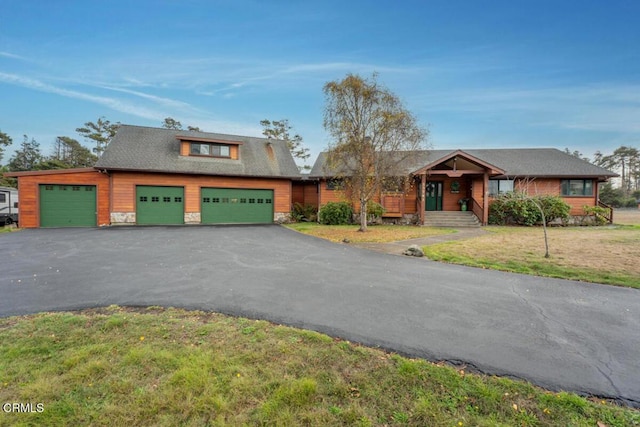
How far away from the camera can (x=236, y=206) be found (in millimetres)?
18141

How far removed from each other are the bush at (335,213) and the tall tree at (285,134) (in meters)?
18.8

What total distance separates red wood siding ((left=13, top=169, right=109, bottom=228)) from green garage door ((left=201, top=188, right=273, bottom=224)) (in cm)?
530

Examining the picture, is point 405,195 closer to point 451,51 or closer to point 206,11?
point 451,51

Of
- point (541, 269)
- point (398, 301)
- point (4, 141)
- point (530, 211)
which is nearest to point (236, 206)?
point (398, 301)

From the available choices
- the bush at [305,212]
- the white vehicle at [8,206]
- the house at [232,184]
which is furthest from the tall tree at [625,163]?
the white vehicle at [8,206]

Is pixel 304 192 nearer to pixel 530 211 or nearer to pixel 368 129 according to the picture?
pixel 368 129

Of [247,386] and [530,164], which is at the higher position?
[530,164]

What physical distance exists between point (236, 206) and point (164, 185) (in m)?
4.44

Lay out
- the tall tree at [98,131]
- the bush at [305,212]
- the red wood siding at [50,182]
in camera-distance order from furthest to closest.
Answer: the tall tree at [98,131], the bush at [305,212], the red wood siding at [50,182]

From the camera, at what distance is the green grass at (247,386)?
76.7 inches

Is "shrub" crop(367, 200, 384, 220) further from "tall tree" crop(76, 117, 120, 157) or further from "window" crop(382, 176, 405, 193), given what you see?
"tall tree" crop(76, 117, 120, 157)

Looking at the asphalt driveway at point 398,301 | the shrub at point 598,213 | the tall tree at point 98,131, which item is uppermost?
the tall tree at point 98,131

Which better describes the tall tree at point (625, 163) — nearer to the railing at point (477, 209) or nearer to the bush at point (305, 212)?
the railing at point (477, 209)

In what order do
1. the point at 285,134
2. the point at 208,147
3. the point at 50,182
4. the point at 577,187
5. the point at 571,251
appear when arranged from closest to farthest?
the point at 571,251, the point at 50,182, the point at 577,187, the point at 208,147, the point at 285,134
